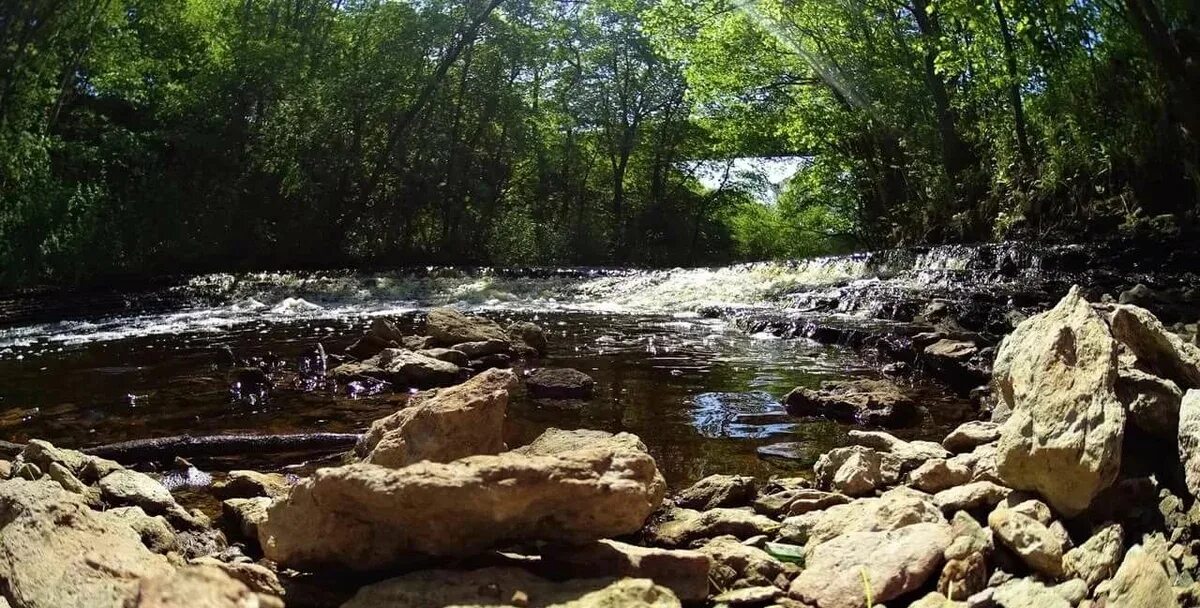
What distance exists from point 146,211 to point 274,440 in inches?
797

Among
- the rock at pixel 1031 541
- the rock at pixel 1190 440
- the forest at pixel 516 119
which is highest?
the forest at pixel 516 119

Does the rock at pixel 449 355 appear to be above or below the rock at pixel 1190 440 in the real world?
below

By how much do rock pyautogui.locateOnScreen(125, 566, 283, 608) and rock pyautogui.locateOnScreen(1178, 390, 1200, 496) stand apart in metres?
2.70

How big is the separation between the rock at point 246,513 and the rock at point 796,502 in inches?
85.7

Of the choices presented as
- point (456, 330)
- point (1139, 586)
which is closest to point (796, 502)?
point (1139, 586)

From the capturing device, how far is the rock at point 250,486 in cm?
456

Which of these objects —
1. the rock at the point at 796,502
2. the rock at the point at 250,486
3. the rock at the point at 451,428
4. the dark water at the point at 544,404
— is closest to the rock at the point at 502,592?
the rock at the point at 451,428

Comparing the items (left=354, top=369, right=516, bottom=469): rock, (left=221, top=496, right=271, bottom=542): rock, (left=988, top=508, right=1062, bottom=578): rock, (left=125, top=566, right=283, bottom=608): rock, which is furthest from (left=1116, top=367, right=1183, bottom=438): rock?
(left=221, top=496, right=271, bottom=542): rock

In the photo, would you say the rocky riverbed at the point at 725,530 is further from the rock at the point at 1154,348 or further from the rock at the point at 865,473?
the rock at the point at 865,473

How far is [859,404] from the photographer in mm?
6906

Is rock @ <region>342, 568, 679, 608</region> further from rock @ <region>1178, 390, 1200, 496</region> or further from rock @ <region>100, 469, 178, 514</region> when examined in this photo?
rock @ <region>100, 469, 178, 514</region>

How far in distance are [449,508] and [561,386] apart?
5471 millimetres

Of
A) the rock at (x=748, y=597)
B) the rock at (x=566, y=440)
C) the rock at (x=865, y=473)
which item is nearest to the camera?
the rock at (x=748, y=597)

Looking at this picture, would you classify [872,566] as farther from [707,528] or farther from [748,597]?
[707,528]
